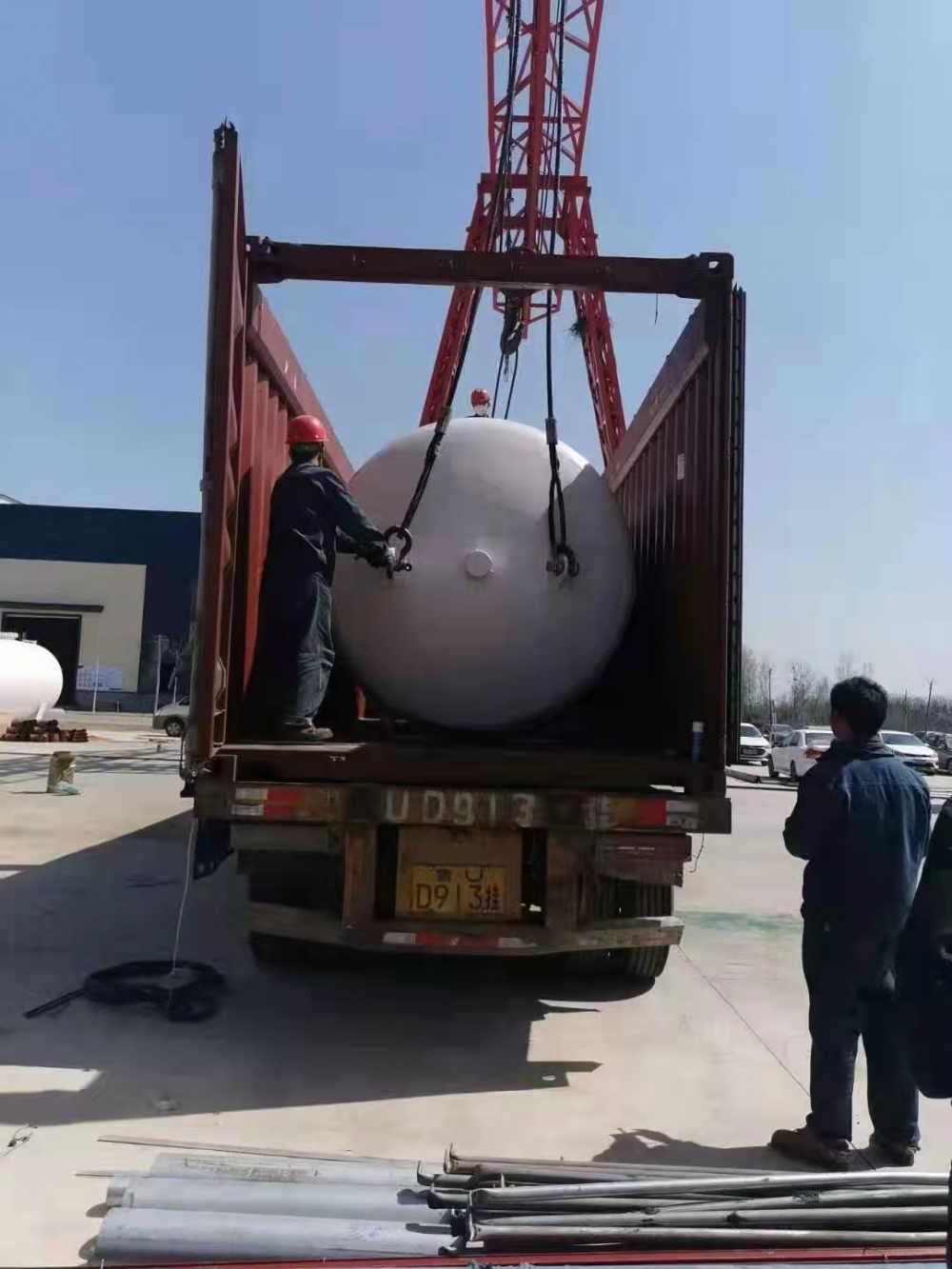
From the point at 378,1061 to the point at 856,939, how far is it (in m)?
2.02

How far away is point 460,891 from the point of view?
4227 mm

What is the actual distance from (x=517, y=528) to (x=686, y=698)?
1203mm

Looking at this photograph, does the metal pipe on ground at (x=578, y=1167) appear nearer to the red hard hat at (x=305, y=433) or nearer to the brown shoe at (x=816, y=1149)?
the brown shoe at (x=816, y=1149)

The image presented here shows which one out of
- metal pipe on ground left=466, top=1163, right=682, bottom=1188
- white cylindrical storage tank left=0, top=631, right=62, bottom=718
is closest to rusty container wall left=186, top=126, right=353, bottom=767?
metal pipe on ground left=466, top=1163, right=682, bottom=1188

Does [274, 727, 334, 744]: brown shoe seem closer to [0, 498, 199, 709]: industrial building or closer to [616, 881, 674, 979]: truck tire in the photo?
[616, 881, 674, 979]: truck tire

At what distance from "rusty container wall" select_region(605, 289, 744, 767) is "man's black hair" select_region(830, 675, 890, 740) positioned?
817mm

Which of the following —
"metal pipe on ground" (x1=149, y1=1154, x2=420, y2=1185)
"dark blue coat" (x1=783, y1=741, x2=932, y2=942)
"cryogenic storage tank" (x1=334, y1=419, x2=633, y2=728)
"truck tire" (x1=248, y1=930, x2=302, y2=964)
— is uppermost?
"cryogenic storage tank" (x1=334, y1=419, x2=633, y2=728)

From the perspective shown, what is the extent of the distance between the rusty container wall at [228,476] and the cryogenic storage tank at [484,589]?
575mm

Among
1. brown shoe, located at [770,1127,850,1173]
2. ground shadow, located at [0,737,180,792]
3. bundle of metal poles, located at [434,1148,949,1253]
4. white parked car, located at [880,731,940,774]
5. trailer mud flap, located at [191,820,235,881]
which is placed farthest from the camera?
white parked car, located at [880,731,940,774]

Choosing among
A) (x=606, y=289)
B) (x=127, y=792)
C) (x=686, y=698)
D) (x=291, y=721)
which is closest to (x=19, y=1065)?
(x=291, y=721)

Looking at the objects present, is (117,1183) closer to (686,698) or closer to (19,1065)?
(19,1065)

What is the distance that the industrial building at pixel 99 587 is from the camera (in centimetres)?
3812

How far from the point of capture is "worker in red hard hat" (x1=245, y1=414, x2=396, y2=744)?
4637 millimetres

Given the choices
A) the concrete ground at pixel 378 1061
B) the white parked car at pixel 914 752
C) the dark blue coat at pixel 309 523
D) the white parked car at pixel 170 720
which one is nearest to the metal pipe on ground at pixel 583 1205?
the concrete ground at pixel 378 1061
